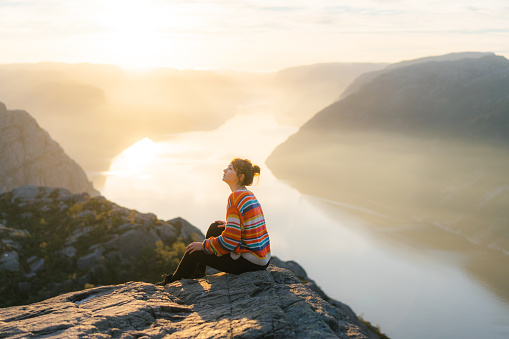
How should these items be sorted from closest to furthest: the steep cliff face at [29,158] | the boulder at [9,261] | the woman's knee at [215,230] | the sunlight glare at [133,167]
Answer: the woman's knee at [215,230]
the boulder at [9,261]
the steep cliff face at [29,158]
the sunlight glare at [133,167]

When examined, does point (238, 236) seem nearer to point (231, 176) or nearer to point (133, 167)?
point (231, 176)

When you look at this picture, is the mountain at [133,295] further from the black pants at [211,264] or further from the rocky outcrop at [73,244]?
Result: the black pants at [211,264]

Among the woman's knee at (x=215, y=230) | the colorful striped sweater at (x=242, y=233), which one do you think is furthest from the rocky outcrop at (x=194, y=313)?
the woman's knee at (x=215, y=230)

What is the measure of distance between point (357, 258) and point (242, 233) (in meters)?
93.3

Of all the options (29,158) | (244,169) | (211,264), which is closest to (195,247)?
(211,264)

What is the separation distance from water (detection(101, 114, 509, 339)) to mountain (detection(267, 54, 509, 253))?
14510mm

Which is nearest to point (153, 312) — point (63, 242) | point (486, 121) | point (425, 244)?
point (63, 242)

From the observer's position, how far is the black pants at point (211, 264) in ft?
29.6

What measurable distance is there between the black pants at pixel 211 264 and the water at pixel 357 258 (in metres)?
35.3

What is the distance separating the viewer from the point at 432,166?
15538 centimetres

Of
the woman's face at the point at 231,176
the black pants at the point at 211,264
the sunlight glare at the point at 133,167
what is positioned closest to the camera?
the woman's face at the point at 231,176

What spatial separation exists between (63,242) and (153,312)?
13776 mm

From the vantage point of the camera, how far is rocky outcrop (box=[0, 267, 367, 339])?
6.40m

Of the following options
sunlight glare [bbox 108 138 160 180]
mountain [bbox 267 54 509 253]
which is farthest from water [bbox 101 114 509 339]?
mountain [bbox 267 54 509 253]
